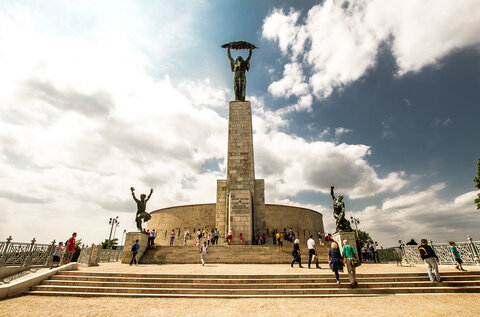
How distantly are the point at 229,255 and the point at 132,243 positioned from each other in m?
5.42

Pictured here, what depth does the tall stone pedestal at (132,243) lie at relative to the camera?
12188 mm

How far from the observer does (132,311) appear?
202 inches

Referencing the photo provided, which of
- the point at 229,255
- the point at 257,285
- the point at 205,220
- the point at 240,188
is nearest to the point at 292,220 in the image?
the point at 205,220

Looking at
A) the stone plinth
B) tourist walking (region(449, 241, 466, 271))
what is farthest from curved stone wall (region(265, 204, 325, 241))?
tourist walking (region(449, 241, 466, 271))

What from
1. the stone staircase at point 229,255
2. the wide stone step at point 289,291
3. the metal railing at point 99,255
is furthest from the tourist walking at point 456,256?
the metal railing at point 99,255

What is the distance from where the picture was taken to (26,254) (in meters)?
8.43

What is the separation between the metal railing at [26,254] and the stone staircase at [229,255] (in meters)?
4.22

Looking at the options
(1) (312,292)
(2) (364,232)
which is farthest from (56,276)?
(2) (364,232)

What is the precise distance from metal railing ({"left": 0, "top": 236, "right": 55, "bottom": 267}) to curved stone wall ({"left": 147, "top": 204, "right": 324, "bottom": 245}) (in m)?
18.4

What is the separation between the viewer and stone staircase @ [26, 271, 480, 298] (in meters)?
6.34

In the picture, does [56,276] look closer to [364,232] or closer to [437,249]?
[437,249]

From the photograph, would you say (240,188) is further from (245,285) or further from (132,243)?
(245,285)

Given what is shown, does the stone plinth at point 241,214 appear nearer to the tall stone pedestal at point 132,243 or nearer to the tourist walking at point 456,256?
the tall stone pedestal at point 132,243

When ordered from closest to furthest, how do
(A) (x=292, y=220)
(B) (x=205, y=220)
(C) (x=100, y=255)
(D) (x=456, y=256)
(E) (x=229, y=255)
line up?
(D) (x=456, y=256) → (E) (x=229, y=255) → (C) (x=100, y=255) → (B) (x=205, y=220) → (A) (x=292, y=220)
